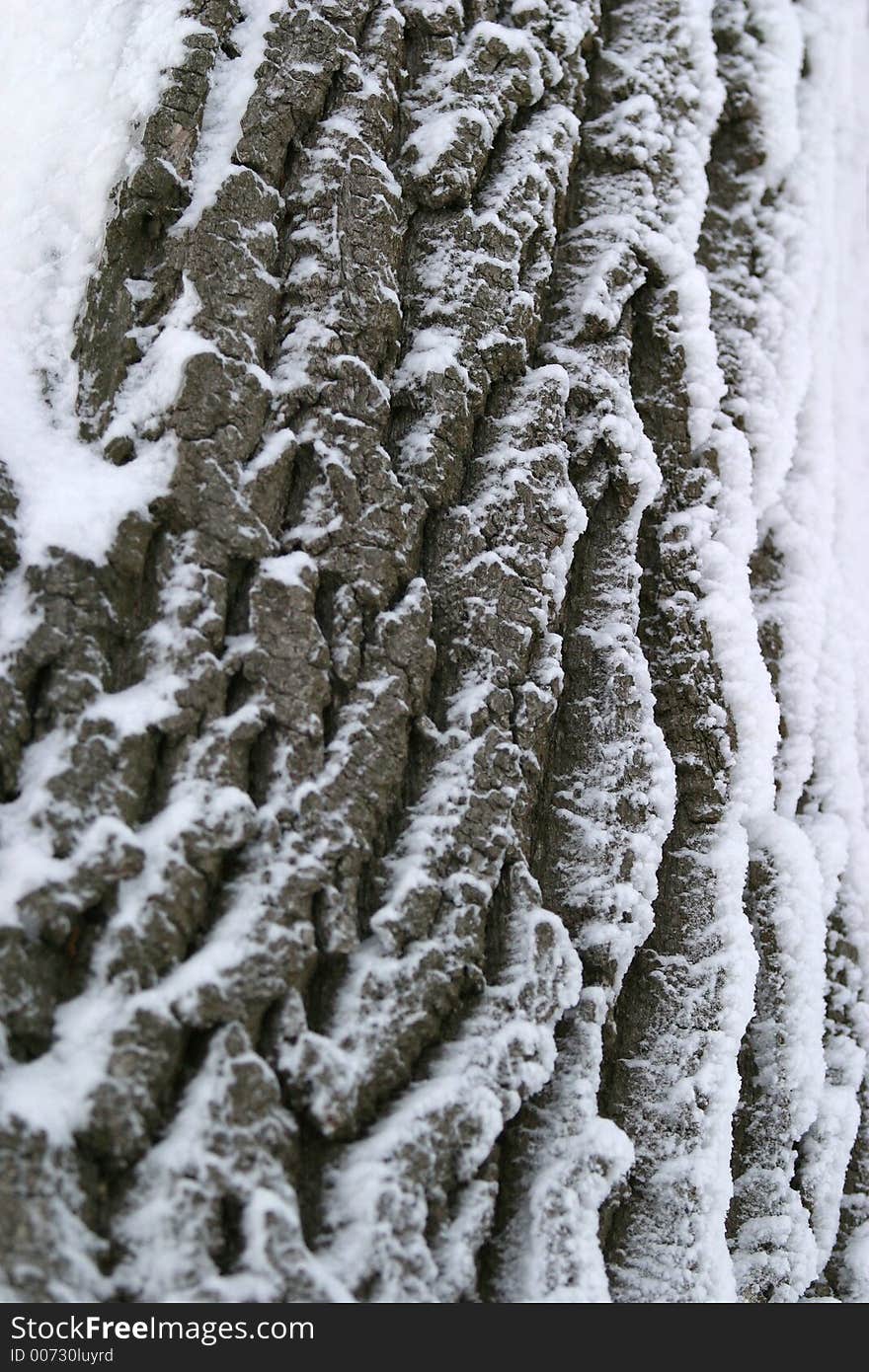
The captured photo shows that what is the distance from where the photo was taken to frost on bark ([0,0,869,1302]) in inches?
19.7

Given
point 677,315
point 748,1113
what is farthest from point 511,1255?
point 677,315

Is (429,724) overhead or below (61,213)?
below

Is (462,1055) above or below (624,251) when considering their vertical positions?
below

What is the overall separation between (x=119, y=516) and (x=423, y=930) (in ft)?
0.86

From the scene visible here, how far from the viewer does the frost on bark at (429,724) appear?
1.64ft

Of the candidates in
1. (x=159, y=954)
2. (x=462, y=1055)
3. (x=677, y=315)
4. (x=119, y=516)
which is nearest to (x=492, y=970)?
(x=462, y=1055)

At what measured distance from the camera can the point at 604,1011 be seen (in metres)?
0.61

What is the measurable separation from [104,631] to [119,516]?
0.20ft

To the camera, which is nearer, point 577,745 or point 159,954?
point 159,954

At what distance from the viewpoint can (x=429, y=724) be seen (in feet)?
1.94
